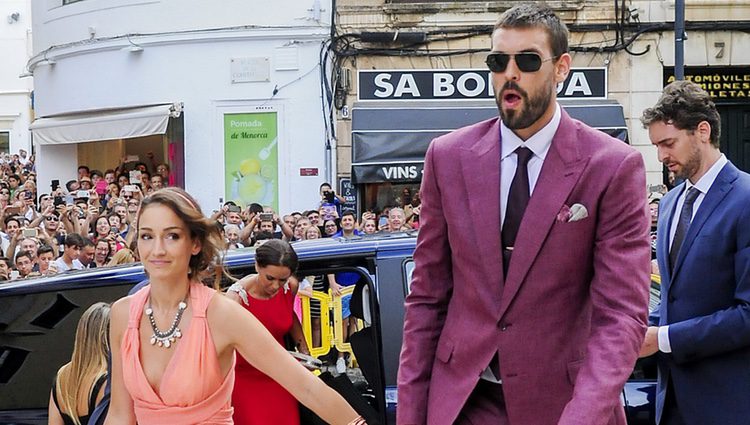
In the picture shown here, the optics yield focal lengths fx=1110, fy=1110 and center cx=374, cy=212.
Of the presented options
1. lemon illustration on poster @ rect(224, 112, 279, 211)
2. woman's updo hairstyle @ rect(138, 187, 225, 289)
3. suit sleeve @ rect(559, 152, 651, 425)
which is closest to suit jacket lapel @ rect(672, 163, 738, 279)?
suit sleeve @ rect(559, 152, 651, 425)

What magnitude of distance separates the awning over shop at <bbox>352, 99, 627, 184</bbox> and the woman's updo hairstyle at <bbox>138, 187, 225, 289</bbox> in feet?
41.1

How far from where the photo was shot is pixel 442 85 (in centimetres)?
1753

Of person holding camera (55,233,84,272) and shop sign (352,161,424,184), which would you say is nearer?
person holding camera (55,233,84,272)

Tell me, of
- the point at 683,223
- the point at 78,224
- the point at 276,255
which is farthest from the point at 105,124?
the point at 683,223

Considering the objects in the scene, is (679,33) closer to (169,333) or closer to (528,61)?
(169,333)

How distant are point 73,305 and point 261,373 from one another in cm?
103

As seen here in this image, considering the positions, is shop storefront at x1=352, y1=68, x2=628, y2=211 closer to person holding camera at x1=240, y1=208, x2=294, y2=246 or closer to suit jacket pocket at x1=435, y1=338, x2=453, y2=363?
person holding camera at x1=240, y1=208, x2=294, y2=246

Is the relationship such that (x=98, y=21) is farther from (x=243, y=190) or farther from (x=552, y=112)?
(x=552, y=112)

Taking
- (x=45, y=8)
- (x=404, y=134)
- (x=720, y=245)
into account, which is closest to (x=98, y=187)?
(x=45, y=8)

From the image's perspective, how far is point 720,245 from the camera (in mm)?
3893

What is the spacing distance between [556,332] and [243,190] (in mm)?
14964

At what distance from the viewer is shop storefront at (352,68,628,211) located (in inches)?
657

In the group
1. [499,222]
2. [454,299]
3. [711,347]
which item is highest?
[499,222]

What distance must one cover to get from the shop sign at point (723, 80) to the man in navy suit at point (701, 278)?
46.9 feet
